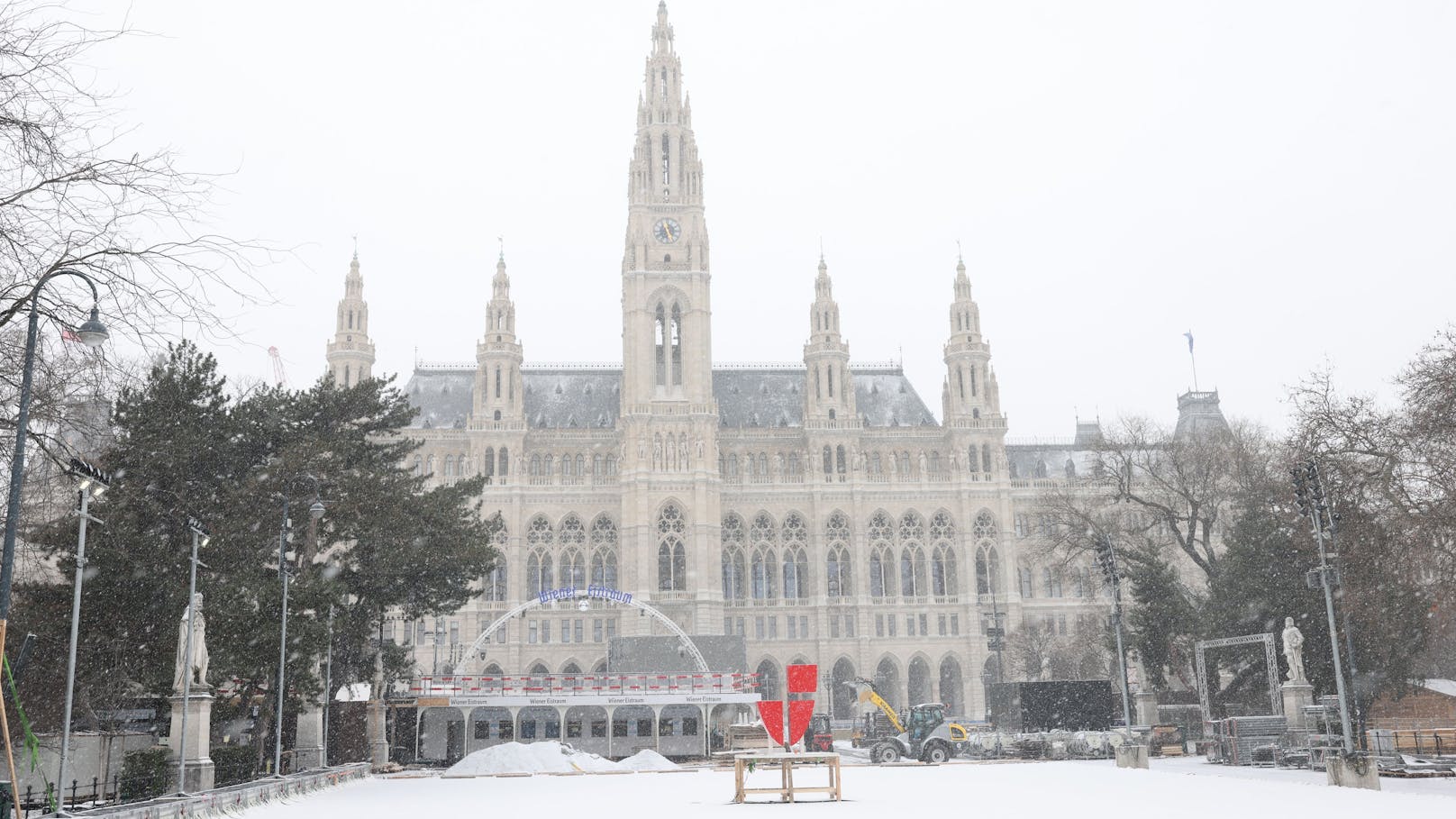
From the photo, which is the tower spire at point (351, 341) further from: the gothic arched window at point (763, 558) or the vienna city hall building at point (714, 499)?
the gothic arched window at point (763, 558)

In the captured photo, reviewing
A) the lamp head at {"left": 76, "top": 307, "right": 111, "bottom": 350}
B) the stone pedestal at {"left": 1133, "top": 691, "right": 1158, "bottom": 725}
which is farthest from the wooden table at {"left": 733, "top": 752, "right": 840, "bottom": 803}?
the stone pedestal at {"left": 1133, "top": 691, "right": 1158, "bottom": 725}

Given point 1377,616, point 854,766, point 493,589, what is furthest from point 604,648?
point 1377,616

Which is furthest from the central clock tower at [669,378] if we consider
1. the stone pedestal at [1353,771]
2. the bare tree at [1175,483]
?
the stone pedestal at [1353,771]

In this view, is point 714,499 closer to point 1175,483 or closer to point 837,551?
point 837,551

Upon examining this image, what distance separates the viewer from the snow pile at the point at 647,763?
43562 mm

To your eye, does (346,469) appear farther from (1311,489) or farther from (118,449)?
(1311,489)

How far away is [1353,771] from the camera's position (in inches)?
1006

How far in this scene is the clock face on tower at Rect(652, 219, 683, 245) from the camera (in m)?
86.2

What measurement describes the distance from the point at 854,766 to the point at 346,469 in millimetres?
19517

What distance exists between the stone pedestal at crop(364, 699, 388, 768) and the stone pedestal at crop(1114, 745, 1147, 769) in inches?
1007

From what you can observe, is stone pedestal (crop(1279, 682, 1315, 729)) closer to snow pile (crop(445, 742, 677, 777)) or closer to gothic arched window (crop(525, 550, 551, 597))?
snow pile (crop(445, 742, 677, 777))

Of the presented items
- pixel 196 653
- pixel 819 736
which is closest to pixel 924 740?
pixel 819 736

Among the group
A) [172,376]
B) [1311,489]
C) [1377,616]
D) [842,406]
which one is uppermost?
[842,406]

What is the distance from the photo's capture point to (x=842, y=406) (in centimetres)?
8644
